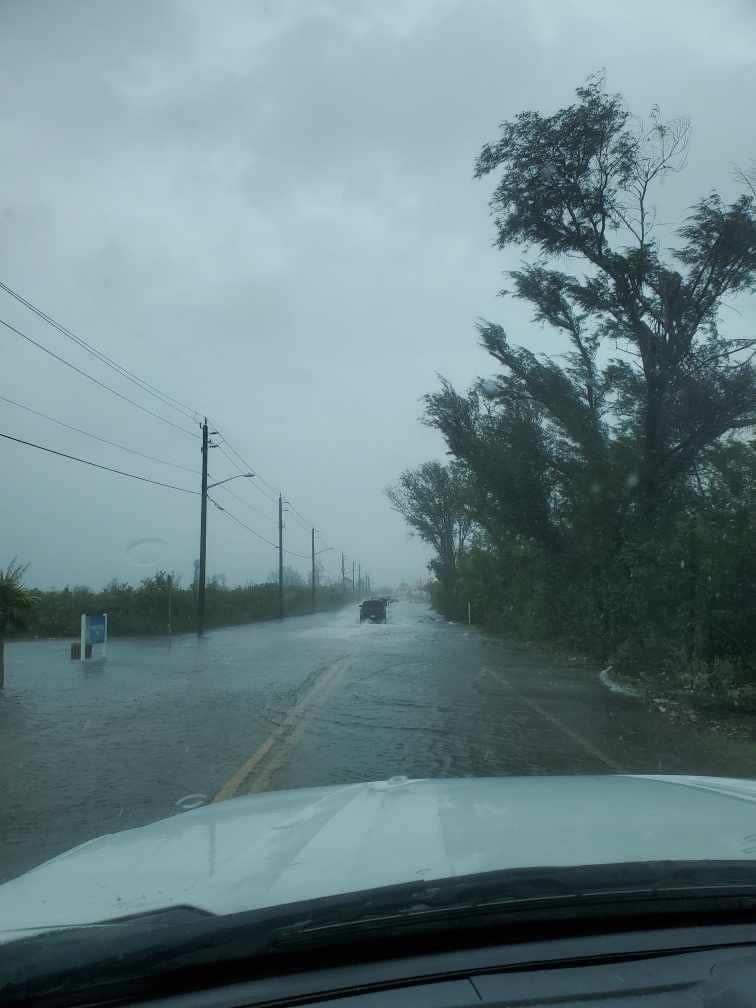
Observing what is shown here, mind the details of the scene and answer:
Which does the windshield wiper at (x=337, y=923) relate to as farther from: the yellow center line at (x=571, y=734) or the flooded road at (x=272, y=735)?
the yellow center line at (x=571, y=734)

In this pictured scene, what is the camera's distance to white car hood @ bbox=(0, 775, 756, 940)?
2.78m

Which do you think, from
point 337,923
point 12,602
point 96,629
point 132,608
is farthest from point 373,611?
point 337,923

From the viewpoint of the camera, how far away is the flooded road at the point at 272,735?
284 inches

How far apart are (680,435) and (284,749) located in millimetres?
14081

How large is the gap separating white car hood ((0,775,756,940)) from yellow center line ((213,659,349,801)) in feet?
9.67

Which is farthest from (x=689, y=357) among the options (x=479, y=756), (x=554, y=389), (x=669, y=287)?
(x=479, y=756)

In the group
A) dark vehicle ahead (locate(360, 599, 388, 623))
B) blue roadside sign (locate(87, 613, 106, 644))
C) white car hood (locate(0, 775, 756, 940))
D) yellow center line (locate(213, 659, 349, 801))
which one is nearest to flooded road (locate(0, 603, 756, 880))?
yellow center line (locate(213, 659, 349, 801))

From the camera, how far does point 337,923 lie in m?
2.39

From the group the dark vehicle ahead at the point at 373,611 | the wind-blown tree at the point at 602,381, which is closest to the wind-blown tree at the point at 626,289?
the wind-blown tree at the point at 602,381

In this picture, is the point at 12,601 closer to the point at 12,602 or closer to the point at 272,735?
the point at 12,602

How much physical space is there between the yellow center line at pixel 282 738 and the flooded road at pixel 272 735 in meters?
0.03

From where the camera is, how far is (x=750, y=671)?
1402cm

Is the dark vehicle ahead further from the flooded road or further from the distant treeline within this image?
the flooded road

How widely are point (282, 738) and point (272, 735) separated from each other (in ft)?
0.81
